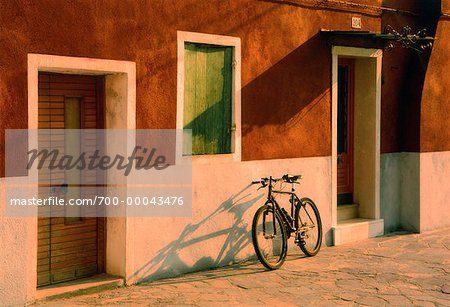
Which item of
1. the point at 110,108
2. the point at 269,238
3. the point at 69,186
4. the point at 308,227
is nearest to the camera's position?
the point at 69,186

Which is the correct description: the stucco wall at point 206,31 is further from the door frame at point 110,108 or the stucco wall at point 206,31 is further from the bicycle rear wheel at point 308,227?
the bicycle rear wheel at point 308,227

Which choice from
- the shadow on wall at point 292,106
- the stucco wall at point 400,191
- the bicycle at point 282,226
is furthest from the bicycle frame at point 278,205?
the stucco wall at point 400,191

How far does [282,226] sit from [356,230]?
2.41m

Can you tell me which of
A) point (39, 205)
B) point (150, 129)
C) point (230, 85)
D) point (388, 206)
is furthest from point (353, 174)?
point (39, 205)

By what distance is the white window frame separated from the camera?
29.1 ft

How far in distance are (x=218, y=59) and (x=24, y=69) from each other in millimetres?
2863

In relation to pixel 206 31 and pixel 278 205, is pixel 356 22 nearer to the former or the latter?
pixel 206 31

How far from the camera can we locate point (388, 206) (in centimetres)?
1228

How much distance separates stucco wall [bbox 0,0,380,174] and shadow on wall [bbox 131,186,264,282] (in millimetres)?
684

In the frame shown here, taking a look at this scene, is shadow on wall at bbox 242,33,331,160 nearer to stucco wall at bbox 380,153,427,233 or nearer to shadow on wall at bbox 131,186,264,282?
shadow on wall at bbox 131,186,264,282

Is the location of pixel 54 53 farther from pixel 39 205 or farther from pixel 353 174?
pixel 353 174

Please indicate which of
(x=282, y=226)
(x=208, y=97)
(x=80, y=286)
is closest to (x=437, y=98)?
(x=282, y=226)

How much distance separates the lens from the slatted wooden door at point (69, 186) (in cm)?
805

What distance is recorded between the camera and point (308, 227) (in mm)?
10109
